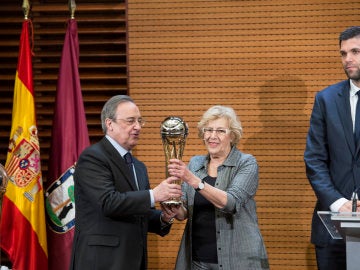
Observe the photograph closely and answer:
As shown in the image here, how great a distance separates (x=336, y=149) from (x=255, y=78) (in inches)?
55.1

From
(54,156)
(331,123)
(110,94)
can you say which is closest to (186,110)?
(110,94)

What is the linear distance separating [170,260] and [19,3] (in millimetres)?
2302

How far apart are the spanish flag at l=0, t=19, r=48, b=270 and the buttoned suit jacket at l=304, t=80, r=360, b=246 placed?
190 centimetres

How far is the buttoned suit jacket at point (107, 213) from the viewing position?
3238 mm

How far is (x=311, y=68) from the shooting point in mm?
4688

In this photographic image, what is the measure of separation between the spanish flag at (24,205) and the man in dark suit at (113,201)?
44.6 inches

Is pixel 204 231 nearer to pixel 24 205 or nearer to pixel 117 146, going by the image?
pixel 117 146

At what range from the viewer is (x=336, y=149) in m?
3.46

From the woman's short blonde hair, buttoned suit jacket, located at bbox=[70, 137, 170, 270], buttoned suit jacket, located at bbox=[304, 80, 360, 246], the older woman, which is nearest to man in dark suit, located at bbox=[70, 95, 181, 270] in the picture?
buttoned suit jacket, located at bbox=[70, 137, 170, 270]

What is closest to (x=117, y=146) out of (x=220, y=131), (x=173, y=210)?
(x=173, y=210)

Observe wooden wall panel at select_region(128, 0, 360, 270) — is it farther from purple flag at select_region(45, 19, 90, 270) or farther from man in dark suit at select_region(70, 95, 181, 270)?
man in dark suit at select_region(70, 95, 181, 270)

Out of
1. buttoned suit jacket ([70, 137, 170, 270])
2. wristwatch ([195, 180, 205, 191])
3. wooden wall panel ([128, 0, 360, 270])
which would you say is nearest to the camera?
buttoned suit jacket ([70, 137, 170, 270])

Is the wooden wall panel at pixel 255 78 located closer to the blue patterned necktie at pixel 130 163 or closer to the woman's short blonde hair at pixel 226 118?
the woman's short blonde hair at pixel 226 118

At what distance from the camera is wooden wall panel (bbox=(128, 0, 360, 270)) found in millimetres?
4691
